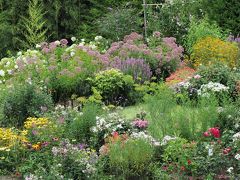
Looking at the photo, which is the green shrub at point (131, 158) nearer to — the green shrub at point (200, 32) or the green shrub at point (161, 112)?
the green shrub at point (161, 112)

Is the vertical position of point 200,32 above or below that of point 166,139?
above

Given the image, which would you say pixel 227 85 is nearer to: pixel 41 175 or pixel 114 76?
pixel 114 76

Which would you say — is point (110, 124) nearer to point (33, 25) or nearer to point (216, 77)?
point (216, 77)

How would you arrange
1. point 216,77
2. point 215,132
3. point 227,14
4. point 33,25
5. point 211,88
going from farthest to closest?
1. point 33,25
2. point 227,14
3. point 216,77
4. point 211,88
5. point 215,132

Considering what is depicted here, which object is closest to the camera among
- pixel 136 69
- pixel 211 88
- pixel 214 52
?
pixel 211 88

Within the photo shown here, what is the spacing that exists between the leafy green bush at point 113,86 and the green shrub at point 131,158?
3822 millimetres

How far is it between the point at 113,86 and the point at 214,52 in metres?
2.71

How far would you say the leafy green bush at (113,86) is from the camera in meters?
10.9

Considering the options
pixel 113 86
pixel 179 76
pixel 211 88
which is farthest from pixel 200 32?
pixel 211 88

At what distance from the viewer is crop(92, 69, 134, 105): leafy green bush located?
35.8 ft

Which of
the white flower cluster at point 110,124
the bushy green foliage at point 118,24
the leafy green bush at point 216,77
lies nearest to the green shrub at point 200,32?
the bushy green foliage at point 118,24

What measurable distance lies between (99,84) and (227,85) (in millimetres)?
2401

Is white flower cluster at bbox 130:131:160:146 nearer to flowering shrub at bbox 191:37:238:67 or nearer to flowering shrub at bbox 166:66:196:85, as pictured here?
flowering shrub at bbox 166:66:196:85

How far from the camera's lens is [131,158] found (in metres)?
6.95
